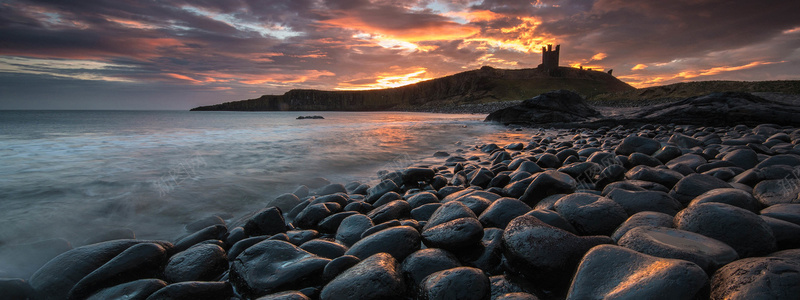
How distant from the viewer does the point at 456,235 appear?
2.01 metres

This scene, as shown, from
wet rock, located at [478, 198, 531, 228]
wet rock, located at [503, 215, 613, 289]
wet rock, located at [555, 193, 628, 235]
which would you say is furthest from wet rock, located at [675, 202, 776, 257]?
wet rock, located at [478, 198, 531, 228]

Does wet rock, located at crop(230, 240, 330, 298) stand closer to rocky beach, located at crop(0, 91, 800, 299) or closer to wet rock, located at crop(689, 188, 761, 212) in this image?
rocky beach, located at crop(0, 91, 800, 299)

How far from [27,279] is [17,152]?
8.96m

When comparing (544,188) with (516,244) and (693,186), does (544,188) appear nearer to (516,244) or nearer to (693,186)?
(693,186)

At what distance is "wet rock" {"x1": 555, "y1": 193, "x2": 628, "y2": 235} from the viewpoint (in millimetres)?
2127

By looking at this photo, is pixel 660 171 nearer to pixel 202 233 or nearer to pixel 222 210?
pixel 202 233

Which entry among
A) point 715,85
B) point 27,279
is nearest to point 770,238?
point 27,279

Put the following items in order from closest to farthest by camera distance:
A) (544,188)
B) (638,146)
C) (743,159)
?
(544,188) < (743,159) < (638,146)

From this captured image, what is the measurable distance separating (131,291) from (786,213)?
12.7 ft

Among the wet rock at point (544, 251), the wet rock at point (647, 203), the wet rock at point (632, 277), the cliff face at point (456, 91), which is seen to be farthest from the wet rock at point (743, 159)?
the cliff face at point (456, 91)

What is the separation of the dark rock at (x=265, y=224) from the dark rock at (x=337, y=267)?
3.85 ft

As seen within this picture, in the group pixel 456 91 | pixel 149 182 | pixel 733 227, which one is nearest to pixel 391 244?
pixel 733 227

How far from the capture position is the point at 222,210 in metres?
3.66

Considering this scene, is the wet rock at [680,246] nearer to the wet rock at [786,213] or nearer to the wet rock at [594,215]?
the wet rock at [594,215]
